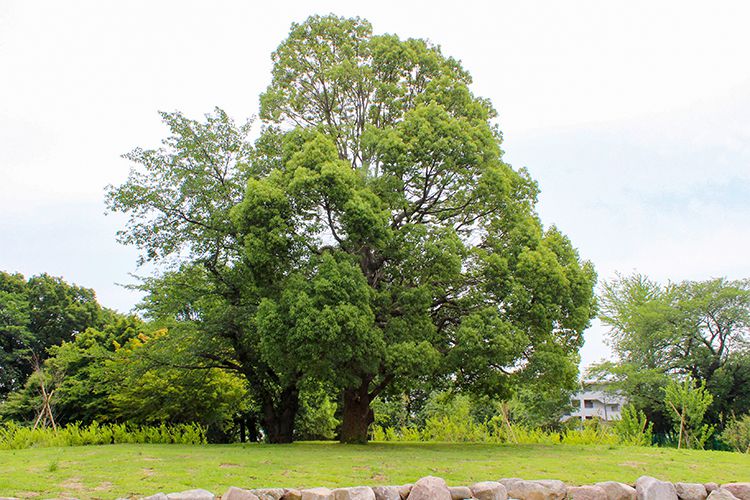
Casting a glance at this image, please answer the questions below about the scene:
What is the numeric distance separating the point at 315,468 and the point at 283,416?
7152 millimetres

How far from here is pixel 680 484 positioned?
7.50 m

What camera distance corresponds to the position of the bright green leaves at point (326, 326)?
384 inches

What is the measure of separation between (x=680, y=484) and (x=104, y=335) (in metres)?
19.4

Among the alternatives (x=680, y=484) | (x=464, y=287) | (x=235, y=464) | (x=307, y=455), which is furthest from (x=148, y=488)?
(x=464, y=287)

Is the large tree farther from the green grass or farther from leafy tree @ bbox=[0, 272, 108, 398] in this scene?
leafy tree @ bbox=[0, 272, 108, 398]

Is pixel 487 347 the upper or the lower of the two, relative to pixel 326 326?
lower

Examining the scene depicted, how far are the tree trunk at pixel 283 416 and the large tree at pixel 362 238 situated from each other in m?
0.05

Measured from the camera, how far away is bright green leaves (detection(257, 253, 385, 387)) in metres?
9.75

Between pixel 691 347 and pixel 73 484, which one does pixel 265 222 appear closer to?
pixel 73 484

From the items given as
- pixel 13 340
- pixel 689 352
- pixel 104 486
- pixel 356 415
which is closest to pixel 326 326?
pixel 356 415

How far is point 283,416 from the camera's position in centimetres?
1476

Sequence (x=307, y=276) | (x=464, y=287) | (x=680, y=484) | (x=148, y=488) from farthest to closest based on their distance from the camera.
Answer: (x=464, y=287) < (x=307, y=276) < (x=680, y=484) < (x=148, y=488)

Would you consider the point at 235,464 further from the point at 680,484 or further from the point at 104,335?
the point at 104,335

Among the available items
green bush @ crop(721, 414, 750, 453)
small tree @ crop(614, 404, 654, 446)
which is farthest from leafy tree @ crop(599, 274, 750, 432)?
small tree @ crop(614, 404, 654, 446)
